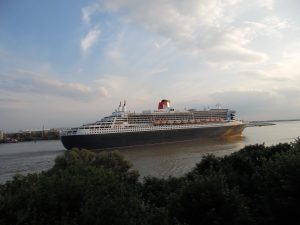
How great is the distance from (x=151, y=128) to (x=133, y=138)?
14.9ft

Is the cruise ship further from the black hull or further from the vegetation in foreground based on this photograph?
the vegetation in foreground

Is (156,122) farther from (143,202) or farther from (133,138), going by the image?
(143,202)

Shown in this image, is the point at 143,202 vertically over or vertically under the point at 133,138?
under

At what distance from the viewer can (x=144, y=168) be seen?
107 feet

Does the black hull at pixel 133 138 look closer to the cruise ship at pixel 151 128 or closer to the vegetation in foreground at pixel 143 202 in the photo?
the cruise ship at pixel 151 128

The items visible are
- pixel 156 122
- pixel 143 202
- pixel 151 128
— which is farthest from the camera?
pixel 156 122

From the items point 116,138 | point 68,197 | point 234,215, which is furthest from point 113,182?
point 116,138

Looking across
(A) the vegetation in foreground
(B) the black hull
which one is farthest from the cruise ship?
(A) the vegetation in foreground

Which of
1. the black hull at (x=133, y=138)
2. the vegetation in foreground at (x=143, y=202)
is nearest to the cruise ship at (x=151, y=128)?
the black hull at (x=133, y=138)

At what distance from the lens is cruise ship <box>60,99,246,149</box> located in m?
53.2

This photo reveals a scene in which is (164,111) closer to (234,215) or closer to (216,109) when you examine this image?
(216,109)

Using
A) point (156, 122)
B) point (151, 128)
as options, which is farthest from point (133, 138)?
point (156, 122)

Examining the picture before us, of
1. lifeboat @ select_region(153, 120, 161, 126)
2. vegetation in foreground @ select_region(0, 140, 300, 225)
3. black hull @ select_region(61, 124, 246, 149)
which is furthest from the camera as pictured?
lifeboat @ select_region(153, 120, 161, 126)

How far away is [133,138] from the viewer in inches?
2238
